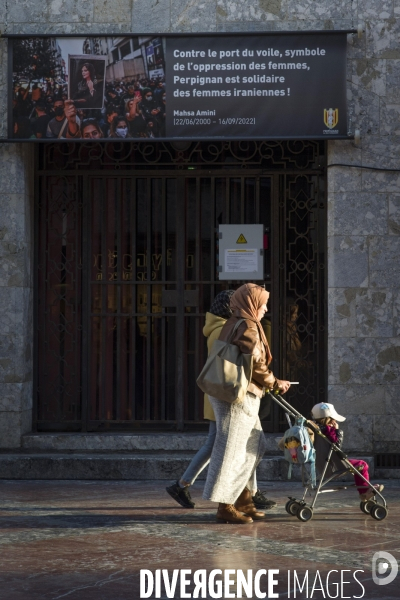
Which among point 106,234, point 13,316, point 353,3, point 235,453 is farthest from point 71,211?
point 235,453

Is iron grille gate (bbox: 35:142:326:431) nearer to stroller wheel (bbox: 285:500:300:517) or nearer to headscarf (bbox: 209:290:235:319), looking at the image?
headscarf (bbox: 209:290:235:319)

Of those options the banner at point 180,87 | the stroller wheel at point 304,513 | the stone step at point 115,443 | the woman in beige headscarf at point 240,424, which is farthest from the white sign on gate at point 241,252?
the stroller wheel at point 304,513

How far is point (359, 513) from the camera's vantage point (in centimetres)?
835

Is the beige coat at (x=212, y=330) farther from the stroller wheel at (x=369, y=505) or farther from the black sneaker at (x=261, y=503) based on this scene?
the stroller wheel at (x=369, y=505)

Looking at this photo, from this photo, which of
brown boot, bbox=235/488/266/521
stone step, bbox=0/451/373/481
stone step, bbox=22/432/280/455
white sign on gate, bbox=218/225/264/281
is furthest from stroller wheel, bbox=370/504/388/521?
white sign on gate, bbox=218/225/264/281

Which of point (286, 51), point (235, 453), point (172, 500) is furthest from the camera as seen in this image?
point (286, 51)

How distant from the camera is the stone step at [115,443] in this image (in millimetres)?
10961

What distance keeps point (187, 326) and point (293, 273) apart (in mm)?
1305

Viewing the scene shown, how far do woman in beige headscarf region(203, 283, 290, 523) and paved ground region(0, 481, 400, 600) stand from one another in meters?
0.22

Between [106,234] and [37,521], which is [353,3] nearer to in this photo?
[106,234]

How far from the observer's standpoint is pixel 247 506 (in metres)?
8.07

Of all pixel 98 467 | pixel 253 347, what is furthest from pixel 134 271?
pixel 253 347

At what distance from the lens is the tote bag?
25.5 ft

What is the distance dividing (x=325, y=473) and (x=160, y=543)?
64.6 inches
